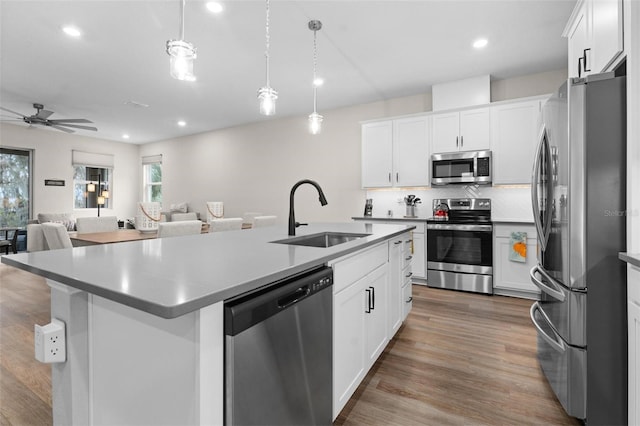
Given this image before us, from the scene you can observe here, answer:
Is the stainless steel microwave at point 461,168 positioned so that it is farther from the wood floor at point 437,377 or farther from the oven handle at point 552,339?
the oven handle at point 552,339

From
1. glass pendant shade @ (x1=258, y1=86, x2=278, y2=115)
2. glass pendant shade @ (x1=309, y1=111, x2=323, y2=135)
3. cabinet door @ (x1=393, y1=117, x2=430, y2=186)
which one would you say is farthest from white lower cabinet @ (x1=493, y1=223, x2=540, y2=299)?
glass pendant shade @ (x1=258, y1=86, x2=278, y2=115)

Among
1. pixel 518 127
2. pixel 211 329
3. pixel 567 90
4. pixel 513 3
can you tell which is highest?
pixel 513 3

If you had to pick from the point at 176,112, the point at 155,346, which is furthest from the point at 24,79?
the point at 155,346

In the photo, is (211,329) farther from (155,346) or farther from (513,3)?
(513,3)

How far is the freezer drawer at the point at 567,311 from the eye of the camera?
57.8 inches

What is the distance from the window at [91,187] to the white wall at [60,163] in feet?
0.40

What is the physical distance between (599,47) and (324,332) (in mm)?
2414

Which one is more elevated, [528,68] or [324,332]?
[528,68]

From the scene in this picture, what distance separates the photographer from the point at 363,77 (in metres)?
4.11

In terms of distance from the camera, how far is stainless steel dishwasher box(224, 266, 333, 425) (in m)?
0.84

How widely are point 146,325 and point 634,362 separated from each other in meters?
1.88

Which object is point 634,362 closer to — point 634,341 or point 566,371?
point 634,341

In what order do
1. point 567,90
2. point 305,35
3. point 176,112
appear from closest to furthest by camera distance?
point 567,90
point 305,35
point 176,112

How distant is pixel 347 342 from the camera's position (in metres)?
1.51
